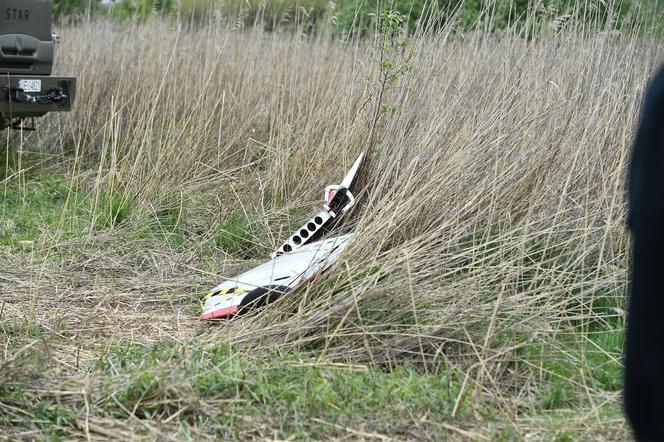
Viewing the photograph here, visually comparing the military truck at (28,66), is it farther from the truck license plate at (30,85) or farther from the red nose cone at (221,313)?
the red nose cone at (221,313)

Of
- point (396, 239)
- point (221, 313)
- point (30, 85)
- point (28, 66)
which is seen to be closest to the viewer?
point (221, 313)

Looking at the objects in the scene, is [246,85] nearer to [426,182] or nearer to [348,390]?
[426,182]

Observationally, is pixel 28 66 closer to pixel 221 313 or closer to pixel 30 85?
pixel 30 85

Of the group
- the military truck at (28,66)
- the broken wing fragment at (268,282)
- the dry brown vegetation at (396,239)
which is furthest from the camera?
the military truck at (28,66)

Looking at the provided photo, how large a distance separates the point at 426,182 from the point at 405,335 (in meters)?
0.96

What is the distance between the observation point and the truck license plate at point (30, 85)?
6.43m

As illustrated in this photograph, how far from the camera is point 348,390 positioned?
290cm

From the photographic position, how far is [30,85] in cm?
650

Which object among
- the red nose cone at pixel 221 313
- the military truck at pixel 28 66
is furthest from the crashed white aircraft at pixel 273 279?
the military truck at pixel 28 66

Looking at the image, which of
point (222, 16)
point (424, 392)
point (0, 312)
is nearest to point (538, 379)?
point (424, 392)

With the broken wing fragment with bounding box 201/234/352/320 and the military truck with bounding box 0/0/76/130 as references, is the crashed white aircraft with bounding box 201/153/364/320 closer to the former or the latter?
the broken wing fragment with bounding box 201/234/352/320

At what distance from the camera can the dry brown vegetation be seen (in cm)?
300

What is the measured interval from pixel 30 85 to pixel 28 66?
0.69 feet

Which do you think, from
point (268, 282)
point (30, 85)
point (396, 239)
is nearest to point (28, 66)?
point (30, 85)
